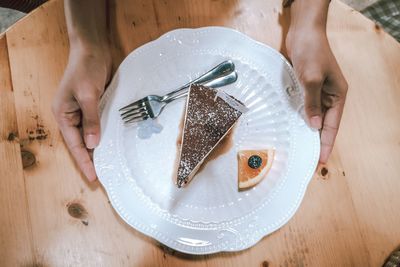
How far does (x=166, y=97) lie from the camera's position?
1.27 m

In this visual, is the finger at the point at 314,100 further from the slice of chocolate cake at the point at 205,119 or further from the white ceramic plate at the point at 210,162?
the slice of chocolate cake at the point at 205,119

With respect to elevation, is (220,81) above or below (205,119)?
above

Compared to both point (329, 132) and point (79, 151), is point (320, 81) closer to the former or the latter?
point (329, 132)

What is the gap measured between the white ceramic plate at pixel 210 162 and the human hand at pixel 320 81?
0.04 meters

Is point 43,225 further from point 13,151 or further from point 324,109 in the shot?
point 324,109

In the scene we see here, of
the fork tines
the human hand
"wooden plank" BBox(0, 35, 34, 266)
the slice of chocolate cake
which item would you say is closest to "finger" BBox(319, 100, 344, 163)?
the human hand

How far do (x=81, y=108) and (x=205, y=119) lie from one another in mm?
400

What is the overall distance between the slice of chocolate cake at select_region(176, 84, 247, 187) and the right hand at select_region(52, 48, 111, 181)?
0.93ft

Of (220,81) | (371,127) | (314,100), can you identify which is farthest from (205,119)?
(371,127)

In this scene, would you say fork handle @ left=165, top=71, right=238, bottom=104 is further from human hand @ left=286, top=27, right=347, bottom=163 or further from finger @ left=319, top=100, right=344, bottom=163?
finger @ left=319, top=100, right=344, bottom=163

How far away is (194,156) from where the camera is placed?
122 centimetres

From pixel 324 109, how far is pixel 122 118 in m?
0.66

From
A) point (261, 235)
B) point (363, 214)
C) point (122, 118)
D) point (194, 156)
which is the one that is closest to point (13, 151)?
point (122, 118)

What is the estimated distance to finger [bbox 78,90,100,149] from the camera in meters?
1.16
